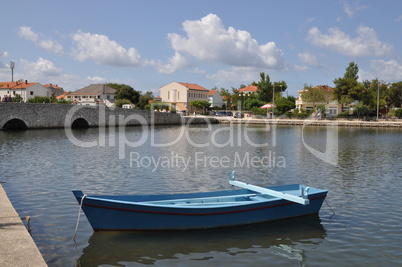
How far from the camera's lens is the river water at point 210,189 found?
1119 centimetres

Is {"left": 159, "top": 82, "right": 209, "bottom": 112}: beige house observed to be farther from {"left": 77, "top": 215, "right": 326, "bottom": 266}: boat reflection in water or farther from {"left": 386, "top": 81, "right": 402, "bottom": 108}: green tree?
{"left": 77, "top": 215, "right": 326, "bottom": 266}: boat reflection in water

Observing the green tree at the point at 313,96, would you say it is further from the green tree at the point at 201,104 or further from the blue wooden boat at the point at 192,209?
the blue wooden boat at the point at 192,209

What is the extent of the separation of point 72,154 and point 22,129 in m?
28.5

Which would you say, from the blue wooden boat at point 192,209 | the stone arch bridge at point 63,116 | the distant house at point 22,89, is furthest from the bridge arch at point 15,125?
the distant house at point 22,89

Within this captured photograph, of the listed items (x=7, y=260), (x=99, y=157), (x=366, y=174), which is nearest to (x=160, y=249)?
(x=7, y=260)

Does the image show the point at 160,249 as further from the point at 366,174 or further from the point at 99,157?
the point at 99,157

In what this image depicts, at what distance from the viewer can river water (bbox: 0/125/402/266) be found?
36.7ft

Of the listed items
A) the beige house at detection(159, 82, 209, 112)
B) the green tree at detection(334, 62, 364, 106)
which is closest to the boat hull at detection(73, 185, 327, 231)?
the green tree at detection(334, 62, 364, 106)

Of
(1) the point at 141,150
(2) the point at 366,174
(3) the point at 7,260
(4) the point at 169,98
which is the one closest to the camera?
Answer: (3) the point at 7,260

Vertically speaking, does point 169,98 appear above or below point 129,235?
above

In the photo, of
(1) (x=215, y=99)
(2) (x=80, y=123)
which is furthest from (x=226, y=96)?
(2) (x=80, y=123)

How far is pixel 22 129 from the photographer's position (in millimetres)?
54594

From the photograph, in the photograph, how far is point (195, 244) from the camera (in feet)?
39.0

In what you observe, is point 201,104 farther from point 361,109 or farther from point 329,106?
point 361,109
